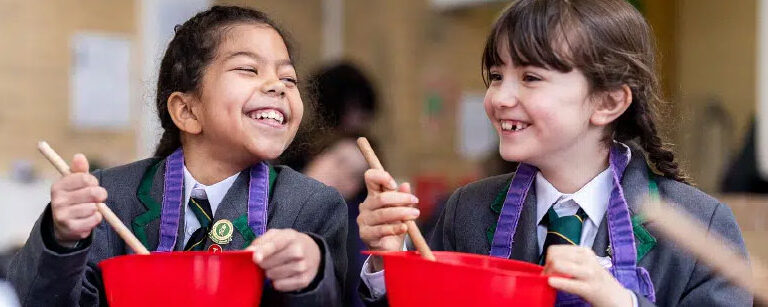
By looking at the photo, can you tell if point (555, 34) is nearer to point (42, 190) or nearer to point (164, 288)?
point (164, 288)

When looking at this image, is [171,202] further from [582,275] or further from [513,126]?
[582,275]

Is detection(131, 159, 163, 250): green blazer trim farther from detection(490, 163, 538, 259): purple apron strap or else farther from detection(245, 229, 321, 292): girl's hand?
detection(490, 163, 538, 259): purple apron strap

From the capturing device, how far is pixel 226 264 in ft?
3.24

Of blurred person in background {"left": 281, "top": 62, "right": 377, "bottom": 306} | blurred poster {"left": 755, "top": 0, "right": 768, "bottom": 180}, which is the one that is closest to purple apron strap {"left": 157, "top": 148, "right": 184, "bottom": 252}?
blurred person in background {"left": 281, "top": 62, "right": 377, "bottom": 306}

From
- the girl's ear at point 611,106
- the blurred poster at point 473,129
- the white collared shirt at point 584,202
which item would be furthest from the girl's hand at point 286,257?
the blurred poster at point 473,129

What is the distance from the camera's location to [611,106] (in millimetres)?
1239

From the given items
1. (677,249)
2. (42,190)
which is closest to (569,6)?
(677,249)

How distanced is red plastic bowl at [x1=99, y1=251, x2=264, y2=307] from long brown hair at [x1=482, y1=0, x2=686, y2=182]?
18.6 inches

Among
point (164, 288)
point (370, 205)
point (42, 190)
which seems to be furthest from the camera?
point (42, 190)

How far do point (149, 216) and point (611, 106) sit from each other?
0.66 metres

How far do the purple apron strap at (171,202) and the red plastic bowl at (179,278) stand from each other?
203mm

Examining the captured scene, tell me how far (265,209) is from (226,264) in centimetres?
26

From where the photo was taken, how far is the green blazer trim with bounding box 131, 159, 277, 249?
A: 1214mm

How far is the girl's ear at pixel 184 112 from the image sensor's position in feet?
4.42
